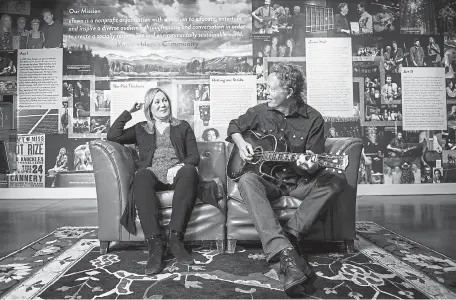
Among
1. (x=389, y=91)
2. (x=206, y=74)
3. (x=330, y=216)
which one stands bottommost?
(x=330, y=216)

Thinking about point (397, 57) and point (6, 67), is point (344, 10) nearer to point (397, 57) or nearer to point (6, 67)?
point (397, 57)

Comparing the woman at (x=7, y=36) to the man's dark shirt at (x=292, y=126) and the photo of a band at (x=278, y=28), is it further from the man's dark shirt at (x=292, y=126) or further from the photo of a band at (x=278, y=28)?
the man's dark shirt at (x=292, y=126)

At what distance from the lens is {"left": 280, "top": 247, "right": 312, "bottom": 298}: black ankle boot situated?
159cm

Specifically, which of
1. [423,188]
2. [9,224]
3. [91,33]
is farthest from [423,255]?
[91,33]

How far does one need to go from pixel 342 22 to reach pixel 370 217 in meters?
2.93

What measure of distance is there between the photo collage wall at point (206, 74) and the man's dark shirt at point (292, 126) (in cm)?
242

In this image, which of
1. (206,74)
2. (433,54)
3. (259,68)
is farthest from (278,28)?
(433,54)

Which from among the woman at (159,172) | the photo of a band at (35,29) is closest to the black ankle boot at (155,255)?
the woman at (159,172)

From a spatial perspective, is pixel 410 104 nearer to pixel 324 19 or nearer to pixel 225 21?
pixel 324 19

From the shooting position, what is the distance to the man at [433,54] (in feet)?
16.4

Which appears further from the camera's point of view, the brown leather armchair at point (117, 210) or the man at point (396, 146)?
the man at point (396, 146)

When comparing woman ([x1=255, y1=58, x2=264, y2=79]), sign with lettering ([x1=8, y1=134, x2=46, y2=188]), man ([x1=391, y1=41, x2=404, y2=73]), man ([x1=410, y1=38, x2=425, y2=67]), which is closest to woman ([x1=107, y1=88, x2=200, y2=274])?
woman ([x1=255, y1=58, x2=264, y2=79])

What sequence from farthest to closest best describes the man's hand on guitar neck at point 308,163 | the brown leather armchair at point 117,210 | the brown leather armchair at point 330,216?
the brown leather armchair at point 117,210 → the brown leather armchair at point 330,216 → the man's hand on guitar neck at point 308,163

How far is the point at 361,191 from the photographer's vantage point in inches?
194
